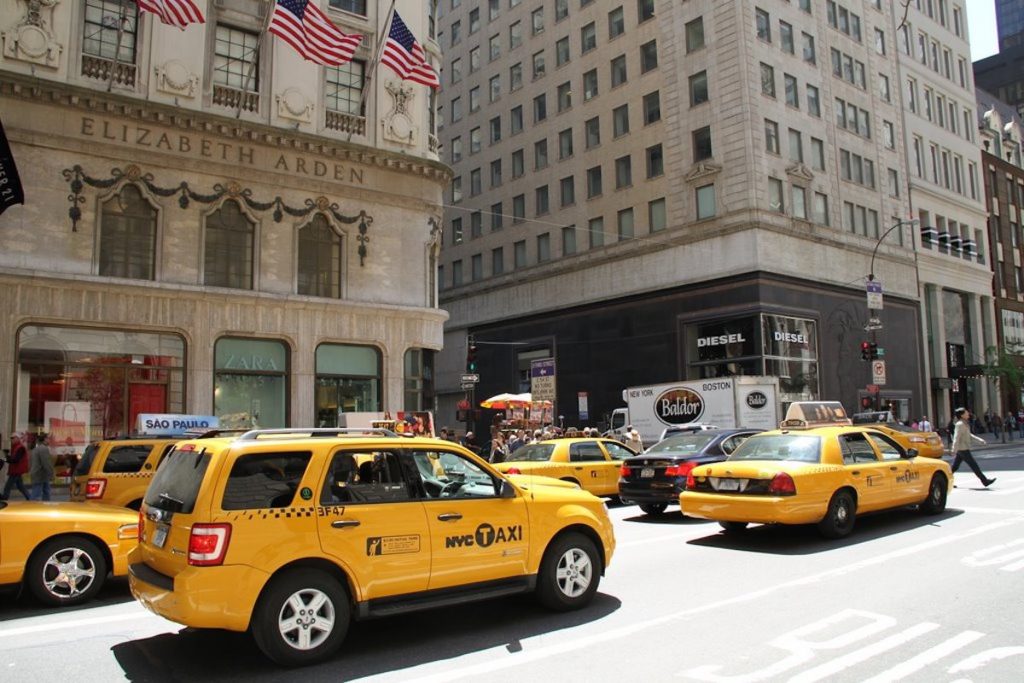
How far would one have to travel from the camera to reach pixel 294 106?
23.0m

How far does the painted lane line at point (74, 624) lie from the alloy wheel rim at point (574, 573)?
159 inches

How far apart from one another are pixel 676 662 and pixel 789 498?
4.97 meters

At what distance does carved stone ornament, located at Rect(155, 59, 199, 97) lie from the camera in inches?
828

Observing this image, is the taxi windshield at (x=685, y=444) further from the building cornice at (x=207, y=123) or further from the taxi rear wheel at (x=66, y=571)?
the building cornice at (x=207, y=123)

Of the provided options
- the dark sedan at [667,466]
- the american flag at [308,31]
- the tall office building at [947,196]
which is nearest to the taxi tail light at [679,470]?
the dark sedan at [667,466]

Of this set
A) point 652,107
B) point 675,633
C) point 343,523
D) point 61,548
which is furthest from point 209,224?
point 652,107

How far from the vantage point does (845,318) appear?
39812 mm

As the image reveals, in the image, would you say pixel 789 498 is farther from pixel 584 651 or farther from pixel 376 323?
pixel 376 323

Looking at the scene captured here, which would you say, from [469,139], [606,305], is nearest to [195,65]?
[606,305]

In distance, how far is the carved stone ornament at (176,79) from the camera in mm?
21042

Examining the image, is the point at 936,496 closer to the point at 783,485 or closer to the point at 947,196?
the point at 783,485

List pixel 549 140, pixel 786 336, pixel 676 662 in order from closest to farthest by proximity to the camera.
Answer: pixel 676 662, pixel 786 336, pixel 549 140

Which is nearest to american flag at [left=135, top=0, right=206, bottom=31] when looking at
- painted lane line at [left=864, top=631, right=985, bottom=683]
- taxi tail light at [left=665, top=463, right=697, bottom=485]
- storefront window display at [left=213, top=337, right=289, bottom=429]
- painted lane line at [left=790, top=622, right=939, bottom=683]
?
storefront window display at [left=213, top=337, right=289, bottom=429]

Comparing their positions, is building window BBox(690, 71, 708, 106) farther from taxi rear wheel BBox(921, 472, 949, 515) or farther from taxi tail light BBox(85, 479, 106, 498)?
taxi tail light BBox(85, 479, 106, 498)
